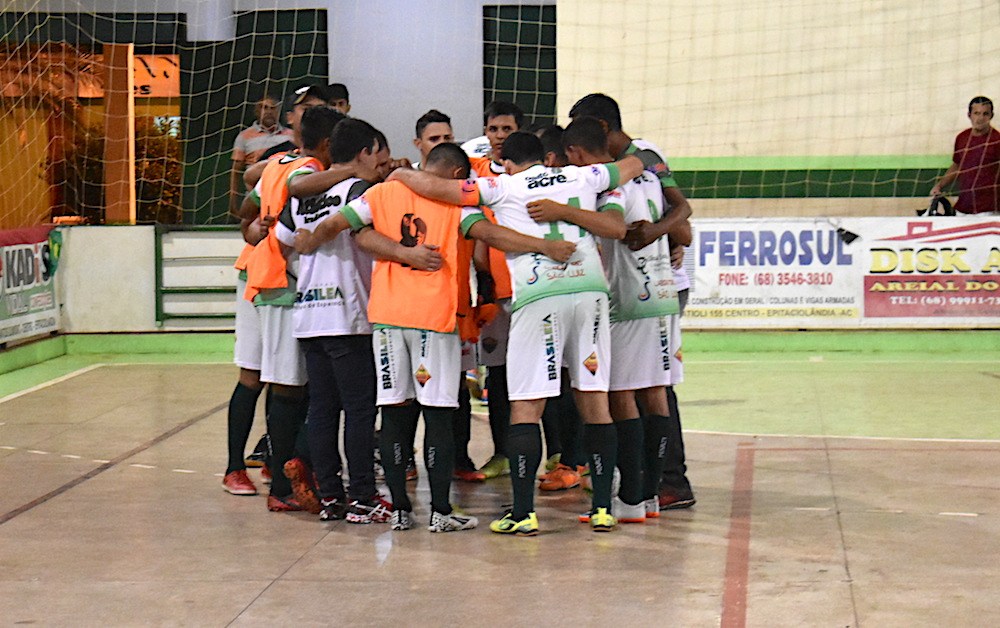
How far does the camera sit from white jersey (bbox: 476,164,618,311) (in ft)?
20.9

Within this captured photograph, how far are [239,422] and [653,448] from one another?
231 cm

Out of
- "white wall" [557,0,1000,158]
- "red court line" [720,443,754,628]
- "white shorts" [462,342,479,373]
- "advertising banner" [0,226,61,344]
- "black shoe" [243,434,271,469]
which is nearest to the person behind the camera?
"red court line" [720,443,754,628]

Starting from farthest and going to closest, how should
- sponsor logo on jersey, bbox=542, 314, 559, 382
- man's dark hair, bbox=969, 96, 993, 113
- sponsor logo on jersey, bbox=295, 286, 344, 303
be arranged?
man's dark hair, bbox=969, 96, 993, 113 < sponsor logo on jersey, bbox=295, 286, 344, 303 < sponsor logo on jersey, bbox=542, 314, 559, 382

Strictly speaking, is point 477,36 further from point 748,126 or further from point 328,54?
point 748,126

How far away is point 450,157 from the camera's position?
21.4 ft

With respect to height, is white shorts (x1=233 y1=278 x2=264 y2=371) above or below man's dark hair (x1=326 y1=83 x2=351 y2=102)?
below

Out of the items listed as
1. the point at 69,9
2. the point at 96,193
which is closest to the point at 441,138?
the point at 69,9

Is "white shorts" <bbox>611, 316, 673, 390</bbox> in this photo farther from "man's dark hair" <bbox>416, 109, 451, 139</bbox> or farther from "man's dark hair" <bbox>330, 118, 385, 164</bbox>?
"man's dark hair" <bbox>416, 109, 451, 139</bbox>

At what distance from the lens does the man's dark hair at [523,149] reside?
6.63m

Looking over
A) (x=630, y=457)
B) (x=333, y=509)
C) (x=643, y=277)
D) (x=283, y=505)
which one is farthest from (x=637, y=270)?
(x=283, y=505)

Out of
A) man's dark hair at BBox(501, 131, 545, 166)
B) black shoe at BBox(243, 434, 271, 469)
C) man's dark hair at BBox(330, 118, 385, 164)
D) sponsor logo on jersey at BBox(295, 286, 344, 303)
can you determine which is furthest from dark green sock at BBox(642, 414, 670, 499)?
black shoe at BBox(243, 434, 271, 469)

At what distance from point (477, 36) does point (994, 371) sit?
23.6 ft

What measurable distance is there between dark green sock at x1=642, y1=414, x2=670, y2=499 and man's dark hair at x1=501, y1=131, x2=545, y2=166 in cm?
141

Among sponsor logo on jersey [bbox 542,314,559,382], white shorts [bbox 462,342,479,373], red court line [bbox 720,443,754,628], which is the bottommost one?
red court line [bbox 720,443,754,628]
